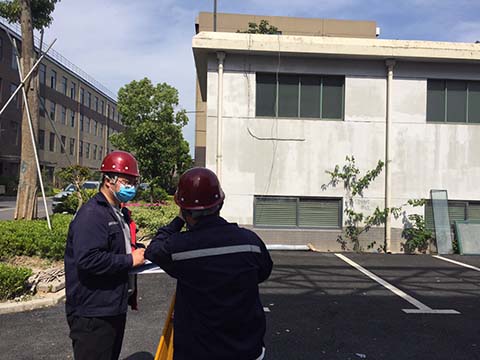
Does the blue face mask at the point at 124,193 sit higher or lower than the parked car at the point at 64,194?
higher

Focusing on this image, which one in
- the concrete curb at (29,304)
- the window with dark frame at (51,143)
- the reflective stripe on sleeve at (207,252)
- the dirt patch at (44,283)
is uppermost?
the window with dark frame at (51,143)

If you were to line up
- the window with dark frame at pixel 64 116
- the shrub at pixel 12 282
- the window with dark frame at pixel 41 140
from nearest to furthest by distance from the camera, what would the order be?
the shrub at pixel 12 282 → the window with dark frame at pixel 41 140 → the window with dark frame at pixel 64 116

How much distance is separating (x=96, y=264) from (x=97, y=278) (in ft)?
0.59

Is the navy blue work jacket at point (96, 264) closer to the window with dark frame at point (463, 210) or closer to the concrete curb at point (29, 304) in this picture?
the concrete curb at point (29, 304)

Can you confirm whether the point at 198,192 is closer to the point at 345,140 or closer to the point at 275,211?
the point at 275,211

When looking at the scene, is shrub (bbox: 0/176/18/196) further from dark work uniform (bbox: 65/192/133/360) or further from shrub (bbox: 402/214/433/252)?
dark work uniform (bbox: 65/192/133/360)

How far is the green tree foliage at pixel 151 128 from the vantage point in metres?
22.5

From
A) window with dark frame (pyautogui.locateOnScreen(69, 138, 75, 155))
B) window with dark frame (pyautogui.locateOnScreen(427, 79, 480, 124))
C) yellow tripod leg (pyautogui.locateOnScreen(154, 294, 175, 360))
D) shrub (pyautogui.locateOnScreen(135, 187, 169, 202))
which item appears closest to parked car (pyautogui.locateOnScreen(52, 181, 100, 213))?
shrub (pyautogui.locateOnScreen(135, 187, 169, 202))

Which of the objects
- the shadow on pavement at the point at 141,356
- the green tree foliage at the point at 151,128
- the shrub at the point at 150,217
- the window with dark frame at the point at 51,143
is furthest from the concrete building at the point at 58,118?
the shadow on pavement at the point at 141,356

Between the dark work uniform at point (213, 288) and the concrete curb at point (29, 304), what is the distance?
4.65m

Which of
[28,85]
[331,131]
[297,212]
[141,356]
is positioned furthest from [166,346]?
[331,131]

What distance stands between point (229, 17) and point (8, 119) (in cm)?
2229

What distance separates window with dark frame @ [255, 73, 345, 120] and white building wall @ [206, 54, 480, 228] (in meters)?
0.22

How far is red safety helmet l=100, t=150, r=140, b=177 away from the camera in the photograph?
2992 millimetres
